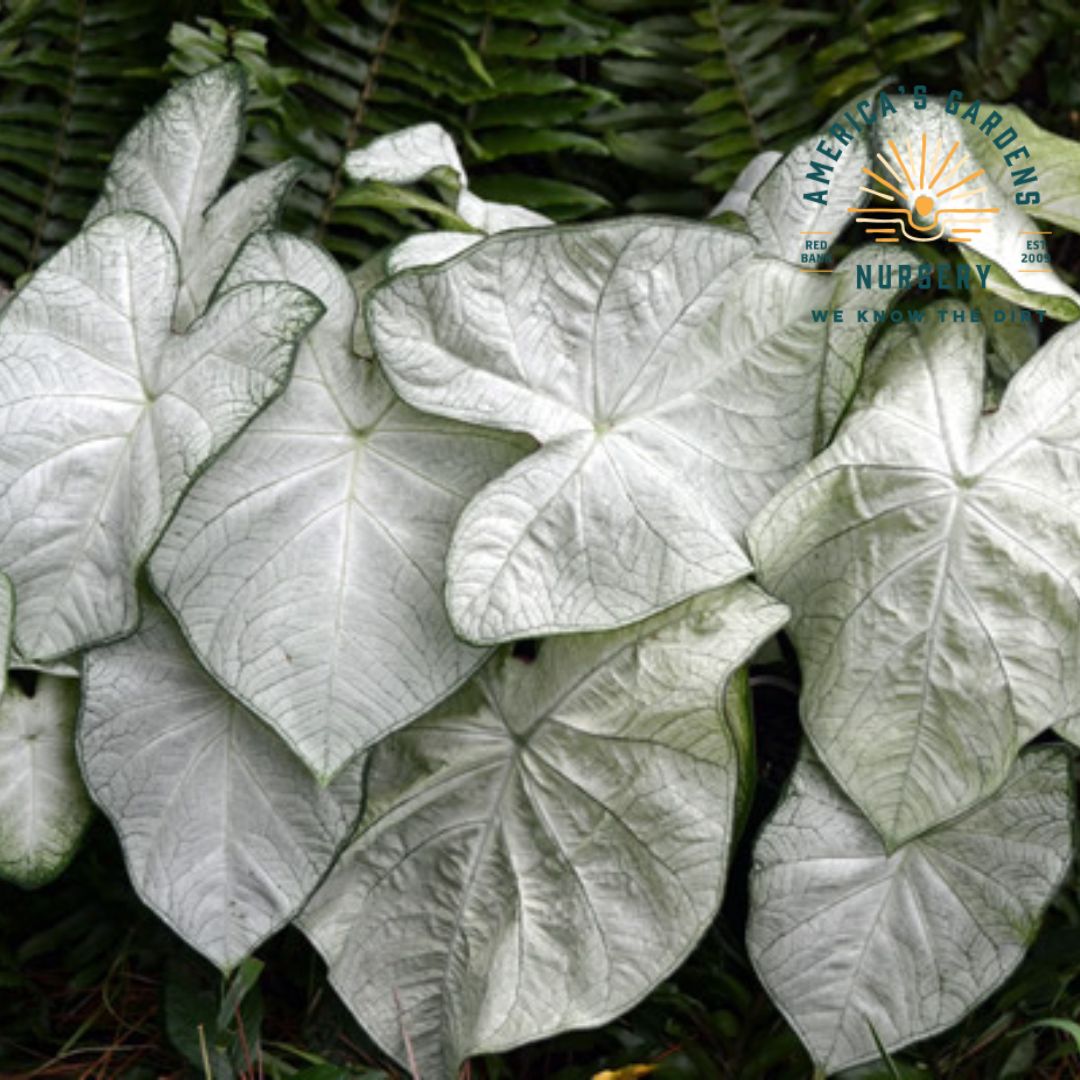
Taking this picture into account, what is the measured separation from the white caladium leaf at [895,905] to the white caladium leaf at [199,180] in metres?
0.76

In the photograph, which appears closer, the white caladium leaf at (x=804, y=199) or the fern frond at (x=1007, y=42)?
the white caladium leaf at (x=804, y=199)

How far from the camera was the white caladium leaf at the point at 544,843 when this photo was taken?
1.25 meters

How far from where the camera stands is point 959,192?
1.40 m

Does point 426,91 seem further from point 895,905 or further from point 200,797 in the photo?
point 895,905

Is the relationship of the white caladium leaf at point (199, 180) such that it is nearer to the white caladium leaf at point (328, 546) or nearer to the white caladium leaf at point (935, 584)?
the white caladium leaf at point (328, 546)

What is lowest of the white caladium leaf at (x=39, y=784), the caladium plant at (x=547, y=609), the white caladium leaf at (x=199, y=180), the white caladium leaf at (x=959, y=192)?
the white caladium leaf at (x=39, y=784)

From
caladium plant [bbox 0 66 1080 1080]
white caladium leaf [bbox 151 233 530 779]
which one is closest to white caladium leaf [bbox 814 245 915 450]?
caladium plant [bbox 0 66 1080 1080]

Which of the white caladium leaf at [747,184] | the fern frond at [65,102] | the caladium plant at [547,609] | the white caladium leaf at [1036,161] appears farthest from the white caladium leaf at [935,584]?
the fern frond at [65,102]

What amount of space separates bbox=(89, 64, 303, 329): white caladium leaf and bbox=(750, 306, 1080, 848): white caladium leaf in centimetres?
60

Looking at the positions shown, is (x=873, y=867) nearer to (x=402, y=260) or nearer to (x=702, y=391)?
(x=702, y=391)

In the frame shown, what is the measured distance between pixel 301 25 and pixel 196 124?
20.0 inches

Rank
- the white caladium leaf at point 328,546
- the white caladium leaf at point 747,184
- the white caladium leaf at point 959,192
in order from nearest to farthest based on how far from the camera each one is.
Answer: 1. the white caladium leaf at point 328,546
2. the white caladium leaf at point 959,192
3. the white caladium leaf at point 747,184

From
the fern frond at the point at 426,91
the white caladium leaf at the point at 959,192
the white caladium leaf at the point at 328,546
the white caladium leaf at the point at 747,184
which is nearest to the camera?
the white caladium leaf at the point at 328,546

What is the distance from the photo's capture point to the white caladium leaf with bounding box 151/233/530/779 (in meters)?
1.21
